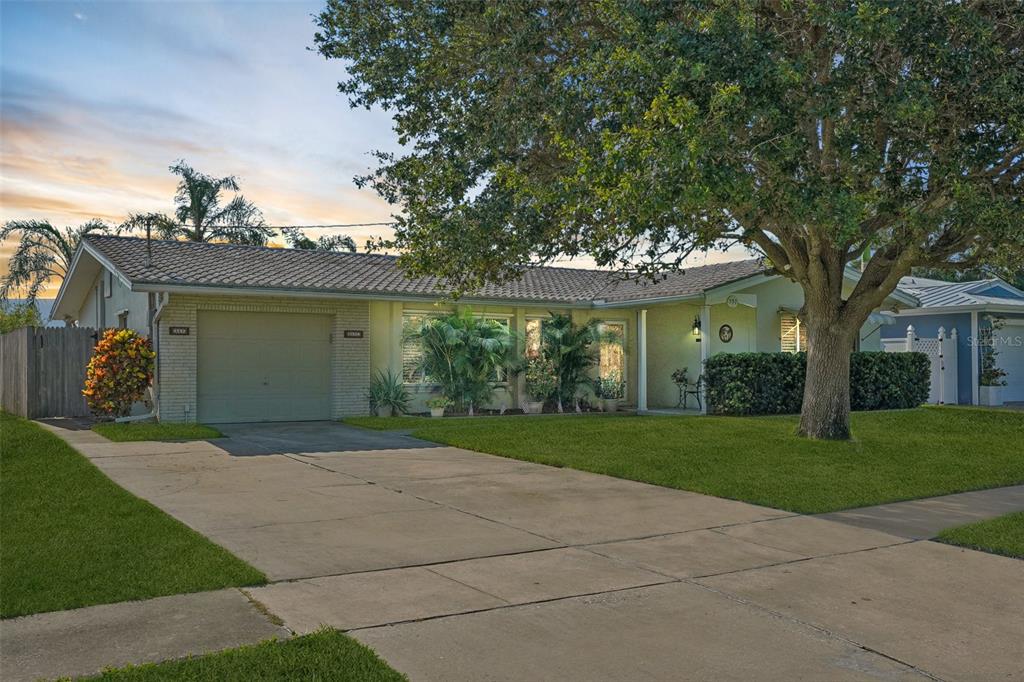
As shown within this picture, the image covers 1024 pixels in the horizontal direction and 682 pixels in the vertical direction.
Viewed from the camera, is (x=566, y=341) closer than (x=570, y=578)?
No

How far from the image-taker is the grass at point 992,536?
23.5 ft

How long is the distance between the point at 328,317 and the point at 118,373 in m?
4.40

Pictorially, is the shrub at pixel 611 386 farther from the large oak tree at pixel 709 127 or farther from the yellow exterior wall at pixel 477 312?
the large oak tree at pixel 709 127

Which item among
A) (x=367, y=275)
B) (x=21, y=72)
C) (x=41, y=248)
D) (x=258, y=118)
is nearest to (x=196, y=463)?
(x=21, y=72)

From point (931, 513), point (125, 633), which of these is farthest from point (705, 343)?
point (125, 633)

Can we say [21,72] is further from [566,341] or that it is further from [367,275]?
[566,341]

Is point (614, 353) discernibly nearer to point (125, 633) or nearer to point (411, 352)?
point (411, 352)

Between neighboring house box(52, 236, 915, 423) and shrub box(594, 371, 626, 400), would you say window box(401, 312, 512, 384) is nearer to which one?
neighboring house box(52, 236, 915, 423)

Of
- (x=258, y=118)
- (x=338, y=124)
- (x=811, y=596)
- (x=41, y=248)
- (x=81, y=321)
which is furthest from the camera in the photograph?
(x=41, y=248)

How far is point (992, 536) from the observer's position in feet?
24.8

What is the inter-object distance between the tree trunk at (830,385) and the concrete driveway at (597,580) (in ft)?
16.7

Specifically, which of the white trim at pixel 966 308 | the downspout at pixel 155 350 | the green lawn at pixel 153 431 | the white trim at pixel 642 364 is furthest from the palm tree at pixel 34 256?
the white trim at pixel 966 308

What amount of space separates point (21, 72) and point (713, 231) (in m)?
9.81

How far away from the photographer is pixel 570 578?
611cm
